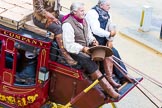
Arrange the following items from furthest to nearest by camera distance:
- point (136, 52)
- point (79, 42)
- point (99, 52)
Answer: point (136, 52) < point (79, 42) < point (99, 52)

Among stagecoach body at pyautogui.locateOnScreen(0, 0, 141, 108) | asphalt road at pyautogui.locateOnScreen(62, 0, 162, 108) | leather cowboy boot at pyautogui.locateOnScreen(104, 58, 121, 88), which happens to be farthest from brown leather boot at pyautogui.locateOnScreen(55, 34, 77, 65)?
asphalt road at pyautogui.locateOnScreen(62, 0, 162, 108)

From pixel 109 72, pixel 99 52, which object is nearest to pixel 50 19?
pixel 99 52

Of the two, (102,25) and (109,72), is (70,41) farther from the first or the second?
(102,25)

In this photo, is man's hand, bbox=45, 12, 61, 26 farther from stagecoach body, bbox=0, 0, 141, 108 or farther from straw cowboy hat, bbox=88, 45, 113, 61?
straw cowboy hat, bbox=88, 45, 113, 61

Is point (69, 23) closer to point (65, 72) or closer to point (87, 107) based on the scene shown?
point (65, 72)

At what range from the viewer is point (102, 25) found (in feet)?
25.4

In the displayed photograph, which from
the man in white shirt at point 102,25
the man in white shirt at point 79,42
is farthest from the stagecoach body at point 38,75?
the man in white shirt at point 102,25

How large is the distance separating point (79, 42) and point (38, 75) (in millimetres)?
819

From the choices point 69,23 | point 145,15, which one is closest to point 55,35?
point 69,23

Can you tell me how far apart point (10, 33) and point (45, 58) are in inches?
26.7

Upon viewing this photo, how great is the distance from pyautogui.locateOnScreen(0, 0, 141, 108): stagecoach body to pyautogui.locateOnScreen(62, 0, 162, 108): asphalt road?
65.6 inches

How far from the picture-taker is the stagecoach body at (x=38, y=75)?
7117 millimetres

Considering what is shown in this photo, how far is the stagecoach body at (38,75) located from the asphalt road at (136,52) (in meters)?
1.67

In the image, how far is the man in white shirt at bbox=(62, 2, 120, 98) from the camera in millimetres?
6973
